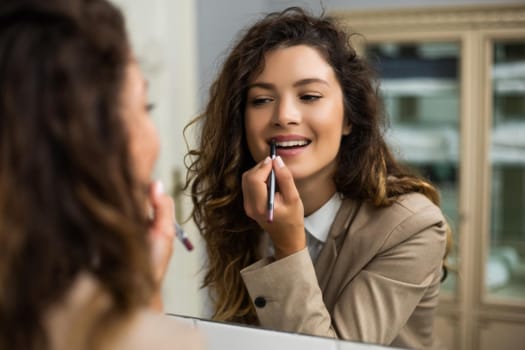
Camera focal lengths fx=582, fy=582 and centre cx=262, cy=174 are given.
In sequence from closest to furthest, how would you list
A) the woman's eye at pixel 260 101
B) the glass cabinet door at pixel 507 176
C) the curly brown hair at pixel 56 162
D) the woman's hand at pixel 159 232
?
the curly brown hair at pixel 56 162 → the woman's hand at pixel 159 232 → the woman's eye at pixel 260 101 → the glass cabinet door at pixel 507 176

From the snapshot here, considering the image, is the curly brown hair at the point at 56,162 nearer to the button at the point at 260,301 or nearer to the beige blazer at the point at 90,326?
the beige blazer at the point at 90,326

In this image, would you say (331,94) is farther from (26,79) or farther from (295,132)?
(26,79)

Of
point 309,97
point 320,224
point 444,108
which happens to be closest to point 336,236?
point 320,224

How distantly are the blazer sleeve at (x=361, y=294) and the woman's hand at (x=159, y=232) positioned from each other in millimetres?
117

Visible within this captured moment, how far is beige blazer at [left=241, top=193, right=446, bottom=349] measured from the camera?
1.61 feet

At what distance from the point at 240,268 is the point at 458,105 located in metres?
0.54

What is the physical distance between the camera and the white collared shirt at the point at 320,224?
0.51 m

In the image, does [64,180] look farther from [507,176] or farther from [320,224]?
[507,176]

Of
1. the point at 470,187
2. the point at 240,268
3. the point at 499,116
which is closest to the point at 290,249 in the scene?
the point at 240,268

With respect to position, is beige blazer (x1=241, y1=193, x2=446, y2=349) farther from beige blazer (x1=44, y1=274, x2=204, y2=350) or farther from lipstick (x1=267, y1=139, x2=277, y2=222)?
beige blazer (x1=44, y1=274, x2=204, y2=350)

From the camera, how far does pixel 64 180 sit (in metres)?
0.29

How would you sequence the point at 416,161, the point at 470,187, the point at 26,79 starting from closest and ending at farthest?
the point at 26,79, the point at 416,161, the point at 470,187

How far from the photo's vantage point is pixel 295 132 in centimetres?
49

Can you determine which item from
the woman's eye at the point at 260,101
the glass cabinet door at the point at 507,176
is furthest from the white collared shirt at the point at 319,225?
the glass cabinet door at the point at 507,176
